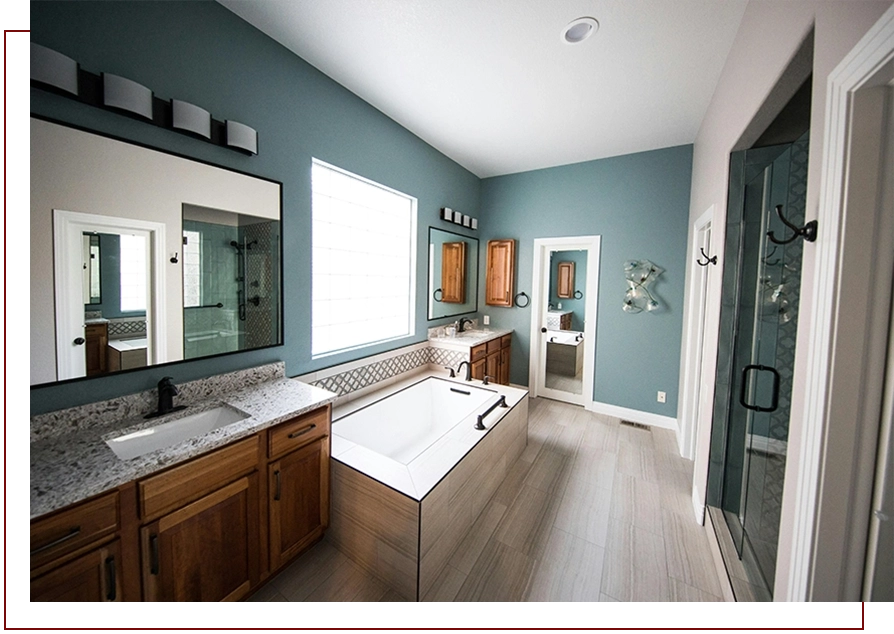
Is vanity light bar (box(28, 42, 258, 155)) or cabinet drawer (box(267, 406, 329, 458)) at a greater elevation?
vanity light bar (box(28, 42, 258, 155))

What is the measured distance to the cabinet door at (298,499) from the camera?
4.80ft

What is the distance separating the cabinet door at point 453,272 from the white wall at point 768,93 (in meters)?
2.32

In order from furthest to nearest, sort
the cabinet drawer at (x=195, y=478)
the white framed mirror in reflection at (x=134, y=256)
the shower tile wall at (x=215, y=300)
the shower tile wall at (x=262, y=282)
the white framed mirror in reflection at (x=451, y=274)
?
the white framed mirror in reflection at (x=451, y=274) → the shower tile wall at (x=262, y=282) → the shower tile wall at (x=215, y=300) → the white framed mirror in reflection at (x=134, y=256) → the cabinet drawer at (x=195, y=478)

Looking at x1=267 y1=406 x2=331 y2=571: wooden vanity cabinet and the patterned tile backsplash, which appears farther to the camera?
the patterned tile backsplash

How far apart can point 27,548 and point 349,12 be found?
8.02ft

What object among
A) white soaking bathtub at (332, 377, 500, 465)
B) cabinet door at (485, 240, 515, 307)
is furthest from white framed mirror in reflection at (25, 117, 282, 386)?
cabinet door at (485, 240, 515, 307)

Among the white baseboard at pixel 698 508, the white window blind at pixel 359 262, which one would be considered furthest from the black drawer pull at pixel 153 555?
the white baseboard at pixel 698 508

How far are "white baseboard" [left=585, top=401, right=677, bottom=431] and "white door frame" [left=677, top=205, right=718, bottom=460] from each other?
1.14 feet

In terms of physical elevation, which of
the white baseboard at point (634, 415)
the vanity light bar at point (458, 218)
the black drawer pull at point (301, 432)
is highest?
the vanity light bar at point (458, 218)

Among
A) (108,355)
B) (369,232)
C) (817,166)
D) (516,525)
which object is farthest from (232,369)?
(817,166)

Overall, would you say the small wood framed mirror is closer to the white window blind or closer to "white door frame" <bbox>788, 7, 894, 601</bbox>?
the white window blind

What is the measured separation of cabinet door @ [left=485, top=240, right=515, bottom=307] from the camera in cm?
405

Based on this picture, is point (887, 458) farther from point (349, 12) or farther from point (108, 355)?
point (349, 12)

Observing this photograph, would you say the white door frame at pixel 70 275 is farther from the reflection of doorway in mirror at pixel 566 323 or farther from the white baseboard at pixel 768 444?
the reflection of doorway in mirror at pixel 566 323
